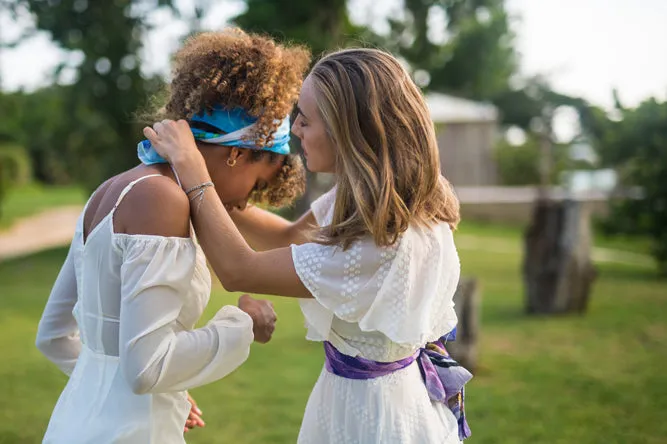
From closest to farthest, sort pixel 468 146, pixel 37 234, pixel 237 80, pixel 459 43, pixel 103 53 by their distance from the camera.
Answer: pixel 237 80 → pixel 103 53 → pixel 459 43 → pixel 37 234 → pixel 468 146

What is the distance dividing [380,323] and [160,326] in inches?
22.9

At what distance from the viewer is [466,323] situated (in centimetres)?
654

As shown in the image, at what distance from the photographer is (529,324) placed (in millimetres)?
9117

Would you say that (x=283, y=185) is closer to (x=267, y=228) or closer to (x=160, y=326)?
(x=267, y=228)

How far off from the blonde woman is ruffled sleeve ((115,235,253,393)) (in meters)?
0.15

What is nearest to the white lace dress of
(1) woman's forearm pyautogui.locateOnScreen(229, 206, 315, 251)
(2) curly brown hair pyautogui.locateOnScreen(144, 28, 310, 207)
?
(2) curly brown hair pyautogui.locateOnScreen(144, 28, 310, 207)

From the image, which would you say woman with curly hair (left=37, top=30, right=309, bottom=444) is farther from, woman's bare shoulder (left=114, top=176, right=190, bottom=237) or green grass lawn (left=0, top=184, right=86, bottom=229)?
green grass lawn (left=0, top=184, right=86, bottom=229)

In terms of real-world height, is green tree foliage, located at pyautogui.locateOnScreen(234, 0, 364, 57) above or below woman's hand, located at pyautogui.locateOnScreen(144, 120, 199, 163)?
above

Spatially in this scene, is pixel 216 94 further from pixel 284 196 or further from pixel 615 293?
pixel 615 293

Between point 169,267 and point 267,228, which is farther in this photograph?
point 267,228

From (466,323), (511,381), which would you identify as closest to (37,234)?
(466,323)

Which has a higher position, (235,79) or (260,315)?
(235,79)

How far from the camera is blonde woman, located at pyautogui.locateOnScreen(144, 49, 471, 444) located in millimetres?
2088

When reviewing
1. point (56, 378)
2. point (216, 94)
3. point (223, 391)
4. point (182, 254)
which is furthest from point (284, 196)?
point (56, 378)
